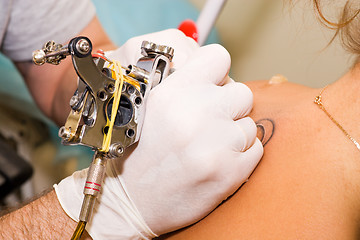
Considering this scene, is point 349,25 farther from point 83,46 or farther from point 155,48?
point 83,46

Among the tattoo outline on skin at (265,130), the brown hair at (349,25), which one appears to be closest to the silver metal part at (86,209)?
the tattoo outline on skin at (265,130)

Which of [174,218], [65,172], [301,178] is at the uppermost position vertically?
[301,178]

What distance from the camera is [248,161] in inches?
26.6

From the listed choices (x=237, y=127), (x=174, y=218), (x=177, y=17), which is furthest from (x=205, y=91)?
(x=177, y=17)

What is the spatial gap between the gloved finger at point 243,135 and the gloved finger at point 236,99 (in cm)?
2

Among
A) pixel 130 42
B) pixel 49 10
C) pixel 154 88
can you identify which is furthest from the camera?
pixel 49 10

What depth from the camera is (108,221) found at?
69cm

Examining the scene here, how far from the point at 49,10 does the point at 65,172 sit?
21.7 inches

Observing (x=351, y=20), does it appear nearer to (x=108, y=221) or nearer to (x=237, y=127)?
(x=237, y=127)

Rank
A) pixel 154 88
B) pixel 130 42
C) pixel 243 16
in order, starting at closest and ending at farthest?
pixel 154 88
pixel 130 42
pixel 243 16

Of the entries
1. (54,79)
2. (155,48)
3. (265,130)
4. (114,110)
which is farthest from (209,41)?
(114,110)

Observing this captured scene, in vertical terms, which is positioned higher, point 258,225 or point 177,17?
point 258,225

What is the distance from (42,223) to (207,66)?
1.43 ft

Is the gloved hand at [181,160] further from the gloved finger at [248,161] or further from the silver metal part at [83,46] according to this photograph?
the silver metal part at [83,46]
